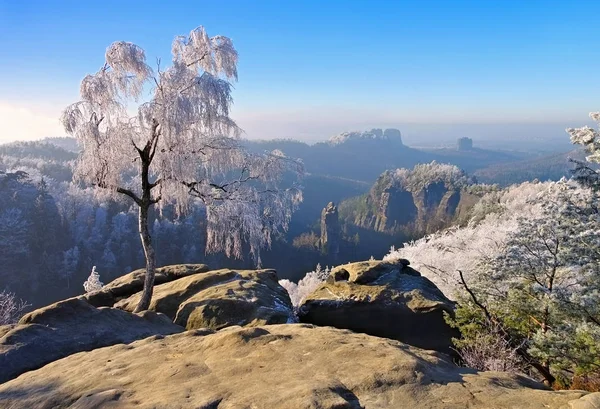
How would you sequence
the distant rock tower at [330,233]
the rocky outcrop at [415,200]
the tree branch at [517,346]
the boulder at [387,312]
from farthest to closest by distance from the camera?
the rocky outcrop at [415,200] → the distant rock tower at [330,233] → the boulder at [387,312] → the tree branch at [517,346]

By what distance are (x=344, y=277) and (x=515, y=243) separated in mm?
6906

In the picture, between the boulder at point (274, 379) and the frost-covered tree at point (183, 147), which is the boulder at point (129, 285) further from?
the boulder at point (274, 379)

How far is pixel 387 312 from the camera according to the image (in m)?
14.7

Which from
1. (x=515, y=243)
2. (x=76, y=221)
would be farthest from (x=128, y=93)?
(x=76, y=221)

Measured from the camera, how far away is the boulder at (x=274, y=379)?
5.21 metres

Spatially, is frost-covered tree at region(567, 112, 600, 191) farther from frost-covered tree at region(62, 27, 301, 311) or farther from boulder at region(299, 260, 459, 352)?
frost-covered tree at region(62, 27, 301, 311)

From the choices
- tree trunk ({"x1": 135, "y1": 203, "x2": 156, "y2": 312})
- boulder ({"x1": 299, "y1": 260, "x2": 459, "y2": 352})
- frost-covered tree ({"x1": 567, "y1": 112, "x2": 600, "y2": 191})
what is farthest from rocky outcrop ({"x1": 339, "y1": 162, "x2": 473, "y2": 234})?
tree trunk ({"x1": 135, "y1": 203, "x2": 156, "y2": 312})

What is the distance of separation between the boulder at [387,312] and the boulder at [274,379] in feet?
22.4

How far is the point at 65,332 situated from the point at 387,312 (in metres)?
10.3

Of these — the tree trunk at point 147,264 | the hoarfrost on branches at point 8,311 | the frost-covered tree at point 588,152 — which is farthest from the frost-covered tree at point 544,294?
the hoarfrost on branches at point 8,311

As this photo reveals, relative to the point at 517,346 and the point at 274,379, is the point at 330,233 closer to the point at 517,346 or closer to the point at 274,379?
the point at 517,346

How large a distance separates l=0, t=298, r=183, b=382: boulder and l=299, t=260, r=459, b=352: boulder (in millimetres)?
5429

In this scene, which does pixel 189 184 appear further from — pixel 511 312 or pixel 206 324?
pixel 511 312

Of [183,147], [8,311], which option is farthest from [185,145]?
[8,311]
